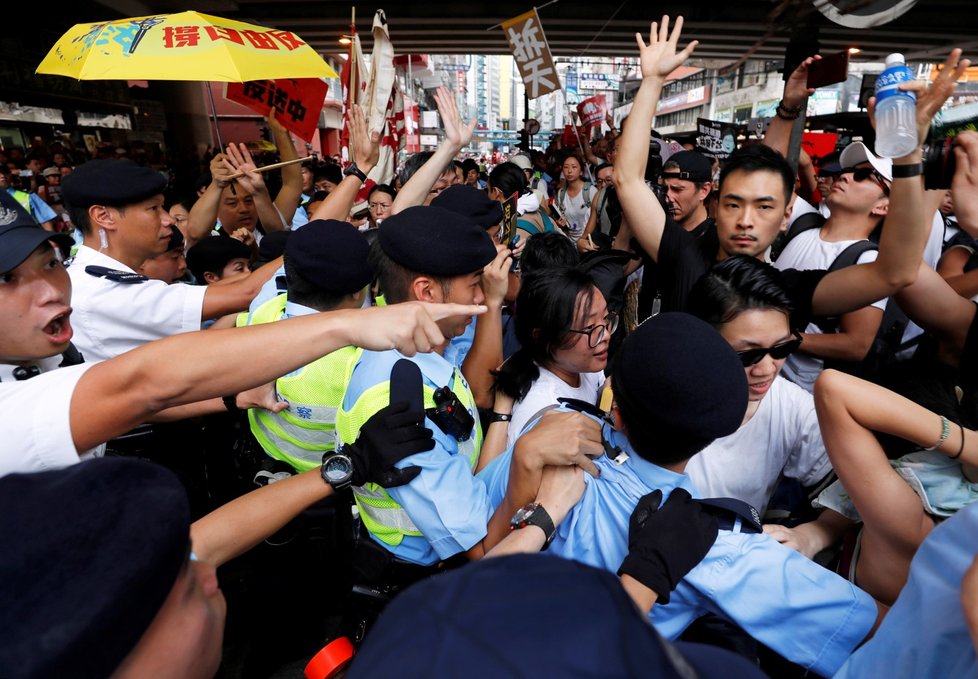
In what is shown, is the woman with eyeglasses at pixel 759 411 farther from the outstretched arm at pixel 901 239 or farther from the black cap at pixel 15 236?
the black cap at pixel 15 236

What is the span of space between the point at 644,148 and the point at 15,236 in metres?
2.36

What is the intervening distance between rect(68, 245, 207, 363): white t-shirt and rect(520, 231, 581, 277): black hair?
1893 mm

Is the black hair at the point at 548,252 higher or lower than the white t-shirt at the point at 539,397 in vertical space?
higher

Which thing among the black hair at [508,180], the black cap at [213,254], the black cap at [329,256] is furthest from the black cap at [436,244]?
the black hair at [508,180]

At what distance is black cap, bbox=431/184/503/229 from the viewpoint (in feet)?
10.5

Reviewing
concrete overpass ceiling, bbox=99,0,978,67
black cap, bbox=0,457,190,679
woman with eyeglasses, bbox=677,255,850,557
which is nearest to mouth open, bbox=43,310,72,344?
black cap, bbox=0,457,190,679

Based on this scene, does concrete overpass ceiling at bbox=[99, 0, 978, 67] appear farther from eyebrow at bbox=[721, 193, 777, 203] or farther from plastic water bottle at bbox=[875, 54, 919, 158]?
plastic water bottle at bbox=[875, 54, 919, 158]

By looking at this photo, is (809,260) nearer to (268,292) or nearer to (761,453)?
(761,453)

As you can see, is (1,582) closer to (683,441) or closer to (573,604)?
(573,604)

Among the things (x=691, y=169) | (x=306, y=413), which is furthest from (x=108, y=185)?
(x=691, y=169)

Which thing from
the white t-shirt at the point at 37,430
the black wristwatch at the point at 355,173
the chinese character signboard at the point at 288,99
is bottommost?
the white t-shirt at the point at 37,430

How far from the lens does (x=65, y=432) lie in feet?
4.15

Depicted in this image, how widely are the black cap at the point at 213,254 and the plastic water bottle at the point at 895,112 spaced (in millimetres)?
3434

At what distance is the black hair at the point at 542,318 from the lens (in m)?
2.19
